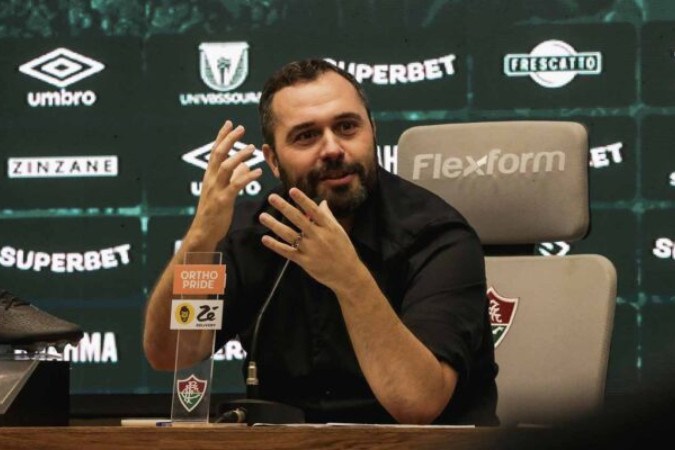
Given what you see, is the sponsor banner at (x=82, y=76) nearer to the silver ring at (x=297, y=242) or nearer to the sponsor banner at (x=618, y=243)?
the sponsor banner at (x=618, y=243)

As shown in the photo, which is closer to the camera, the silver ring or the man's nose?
the silver ring

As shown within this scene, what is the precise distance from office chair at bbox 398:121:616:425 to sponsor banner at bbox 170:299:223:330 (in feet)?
2.65

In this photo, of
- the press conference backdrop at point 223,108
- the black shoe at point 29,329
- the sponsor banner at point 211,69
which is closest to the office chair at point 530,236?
the black shoe at point 29,329

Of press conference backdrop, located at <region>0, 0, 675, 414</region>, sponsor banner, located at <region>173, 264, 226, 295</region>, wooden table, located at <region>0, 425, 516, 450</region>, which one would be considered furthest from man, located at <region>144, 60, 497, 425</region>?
press conference backdrop, located at <region>0, 0, 675, 414</region>

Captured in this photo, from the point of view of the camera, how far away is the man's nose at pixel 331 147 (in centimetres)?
206

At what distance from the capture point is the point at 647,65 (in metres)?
3.48

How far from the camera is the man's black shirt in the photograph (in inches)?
75.1

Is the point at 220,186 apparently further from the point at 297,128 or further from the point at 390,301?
the point at 390,301

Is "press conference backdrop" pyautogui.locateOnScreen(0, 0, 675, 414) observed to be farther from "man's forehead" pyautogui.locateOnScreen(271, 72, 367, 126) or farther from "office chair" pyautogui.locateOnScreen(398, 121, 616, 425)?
"man's forehead" pyautogui.locateOnScreen(271, 72, 367, 126)

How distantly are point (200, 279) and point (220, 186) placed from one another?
34cm

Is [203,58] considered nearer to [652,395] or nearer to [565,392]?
[565,392]

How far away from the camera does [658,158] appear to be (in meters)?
3.45

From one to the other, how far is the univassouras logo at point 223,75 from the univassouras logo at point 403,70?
0.29m

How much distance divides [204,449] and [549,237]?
1.15 meters
